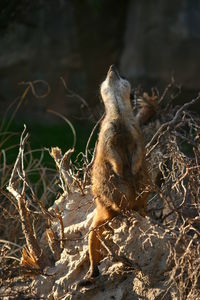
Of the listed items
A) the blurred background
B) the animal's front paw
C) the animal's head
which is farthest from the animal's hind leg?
the blurred background

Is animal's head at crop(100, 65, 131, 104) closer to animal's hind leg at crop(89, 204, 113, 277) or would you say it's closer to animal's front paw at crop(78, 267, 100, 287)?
animal's hind leg at crop(89, 204, 113, 277)

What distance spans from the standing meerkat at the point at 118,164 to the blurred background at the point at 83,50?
19.9ft

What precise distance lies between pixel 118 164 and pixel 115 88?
535 millimetres

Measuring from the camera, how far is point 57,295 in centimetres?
516

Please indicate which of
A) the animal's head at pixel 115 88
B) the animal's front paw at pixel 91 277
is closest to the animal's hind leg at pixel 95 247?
the animal's front paw at pixel 91 277

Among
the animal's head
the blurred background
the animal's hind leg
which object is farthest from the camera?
the blurred background

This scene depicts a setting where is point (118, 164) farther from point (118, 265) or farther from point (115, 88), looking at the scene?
point (118, 265)

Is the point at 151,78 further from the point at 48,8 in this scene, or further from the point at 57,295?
the point at 57,295

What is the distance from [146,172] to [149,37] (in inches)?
281

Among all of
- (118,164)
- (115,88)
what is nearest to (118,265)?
(118,164)

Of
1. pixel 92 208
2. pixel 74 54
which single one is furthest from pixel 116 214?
pixel 74 54

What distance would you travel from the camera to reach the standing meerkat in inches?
206

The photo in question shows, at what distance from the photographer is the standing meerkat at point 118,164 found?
206 inches

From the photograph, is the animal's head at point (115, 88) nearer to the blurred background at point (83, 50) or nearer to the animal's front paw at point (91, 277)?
the animal's front paw at point (91, 277)
